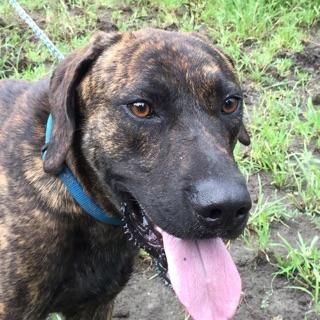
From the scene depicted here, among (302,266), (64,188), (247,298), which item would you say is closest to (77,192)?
(64,188)

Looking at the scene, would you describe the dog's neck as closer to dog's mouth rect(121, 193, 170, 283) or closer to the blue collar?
the blue collar

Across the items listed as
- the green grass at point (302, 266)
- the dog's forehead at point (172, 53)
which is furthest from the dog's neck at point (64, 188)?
the green grass at point (302, 266)

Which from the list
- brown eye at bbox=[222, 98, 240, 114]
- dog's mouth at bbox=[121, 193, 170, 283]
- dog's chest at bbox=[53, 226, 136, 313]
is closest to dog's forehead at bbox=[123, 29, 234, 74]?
brown eye at bbox=[222, 98, 240, 114]

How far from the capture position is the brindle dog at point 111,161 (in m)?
2.68

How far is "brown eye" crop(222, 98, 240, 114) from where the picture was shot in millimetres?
2955

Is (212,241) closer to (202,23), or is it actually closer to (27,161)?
(27,161)

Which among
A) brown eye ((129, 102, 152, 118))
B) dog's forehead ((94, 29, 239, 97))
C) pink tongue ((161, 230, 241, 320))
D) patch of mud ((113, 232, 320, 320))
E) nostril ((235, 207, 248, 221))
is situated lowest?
patch of mud ((113, 232, 320, 320))

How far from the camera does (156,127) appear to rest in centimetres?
280

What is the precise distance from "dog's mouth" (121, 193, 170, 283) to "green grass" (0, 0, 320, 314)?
1.29 metres

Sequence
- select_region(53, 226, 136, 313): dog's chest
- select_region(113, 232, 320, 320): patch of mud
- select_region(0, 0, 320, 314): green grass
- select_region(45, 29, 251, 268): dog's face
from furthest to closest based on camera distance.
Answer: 1. select_region(0, 0, 320, 314): green grass
2. select_region(113, 232, 320, 320): patch of mud
3. select_region(53, 226, 136, 313): dog's chest
4. select_region(45, 29, 251, 268): dog's face

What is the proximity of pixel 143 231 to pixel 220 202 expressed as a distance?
505 mm

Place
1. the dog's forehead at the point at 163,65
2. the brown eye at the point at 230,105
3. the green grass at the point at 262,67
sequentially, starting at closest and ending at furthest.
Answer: the dog's forehead at the point at 163,65 → the brown eye at the point at 230,105 → the green grass at the point at 262,67

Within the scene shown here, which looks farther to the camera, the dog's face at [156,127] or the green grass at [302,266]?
the green grass at [302,266]

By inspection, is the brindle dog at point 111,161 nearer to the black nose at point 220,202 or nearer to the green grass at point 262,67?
the black nose at point 220,202
